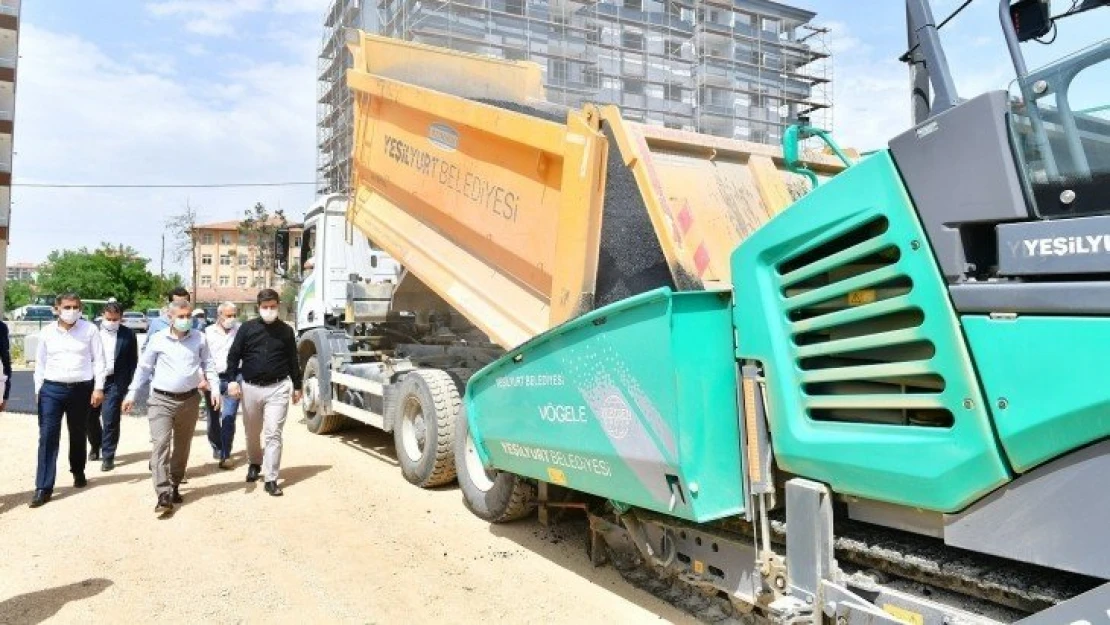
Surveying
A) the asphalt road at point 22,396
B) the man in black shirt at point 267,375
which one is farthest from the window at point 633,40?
the man in black shirt at point 267,375

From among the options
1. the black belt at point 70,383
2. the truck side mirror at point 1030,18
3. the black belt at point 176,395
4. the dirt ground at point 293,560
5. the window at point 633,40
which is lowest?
the dirt ground at point 293,560

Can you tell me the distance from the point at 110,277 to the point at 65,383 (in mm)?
51319

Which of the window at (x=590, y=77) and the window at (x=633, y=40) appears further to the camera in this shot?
the window at (x=633, y=40)

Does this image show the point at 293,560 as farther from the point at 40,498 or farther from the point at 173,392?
the point at 40,498

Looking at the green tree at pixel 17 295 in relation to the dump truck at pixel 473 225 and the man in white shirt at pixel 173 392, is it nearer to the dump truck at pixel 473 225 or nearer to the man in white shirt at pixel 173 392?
the dump truck at pixel 473 225

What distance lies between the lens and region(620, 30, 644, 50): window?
36.4m

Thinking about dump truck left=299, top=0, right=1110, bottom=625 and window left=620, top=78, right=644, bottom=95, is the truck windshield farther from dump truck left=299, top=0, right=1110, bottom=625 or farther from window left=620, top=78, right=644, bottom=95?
window left=620, top=78, right=644, bottom=95

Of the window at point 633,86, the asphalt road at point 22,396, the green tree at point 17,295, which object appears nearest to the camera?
the asphalt road at point 22,396

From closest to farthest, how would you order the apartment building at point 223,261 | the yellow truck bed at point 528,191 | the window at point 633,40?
the yellow truck bed at point 528,191 → the window at point 633,40 → the apartment building at point 223,261

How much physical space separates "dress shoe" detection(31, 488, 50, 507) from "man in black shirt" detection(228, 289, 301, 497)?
1.65 metres

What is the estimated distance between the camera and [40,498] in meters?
6.30

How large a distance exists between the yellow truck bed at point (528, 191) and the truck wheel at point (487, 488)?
941 mm

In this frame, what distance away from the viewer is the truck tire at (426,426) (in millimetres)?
6203

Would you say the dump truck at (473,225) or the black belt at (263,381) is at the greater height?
the dump truck at (473,225)
